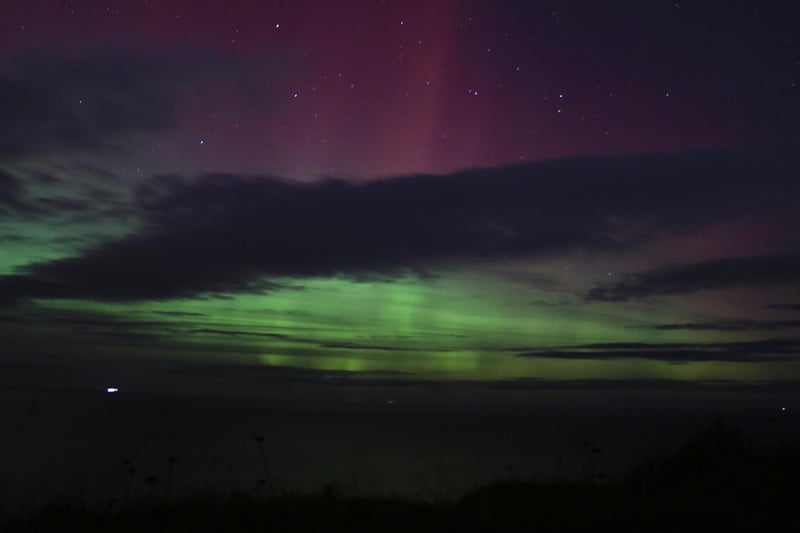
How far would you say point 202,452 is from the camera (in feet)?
135

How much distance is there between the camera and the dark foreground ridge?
7586 millimetres

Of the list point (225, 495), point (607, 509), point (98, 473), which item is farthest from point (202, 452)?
point (607, 509)

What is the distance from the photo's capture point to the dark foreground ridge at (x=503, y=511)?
7.59 m

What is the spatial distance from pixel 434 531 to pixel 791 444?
809 centimetres

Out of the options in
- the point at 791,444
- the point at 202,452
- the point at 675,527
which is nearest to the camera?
the point at 675,527

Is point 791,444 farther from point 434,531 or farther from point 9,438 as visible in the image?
point 9,438

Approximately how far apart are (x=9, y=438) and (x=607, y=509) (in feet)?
158

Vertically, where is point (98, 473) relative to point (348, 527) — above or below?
below

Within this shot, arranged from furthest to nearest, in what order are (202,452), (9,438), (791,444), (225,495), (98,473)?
(9,438), (202,452), (98,473), (791,444), (225,495)

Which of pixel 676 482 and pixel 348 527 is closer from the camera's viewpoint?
pixel 348 527

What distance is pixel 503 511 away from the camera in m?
8.23

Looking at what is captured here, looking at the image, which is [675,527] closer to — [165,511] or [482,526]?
[482,526]

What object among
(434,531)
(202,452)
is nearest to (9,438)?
(202,452)

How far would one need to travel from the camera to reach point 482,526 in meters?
7.62
